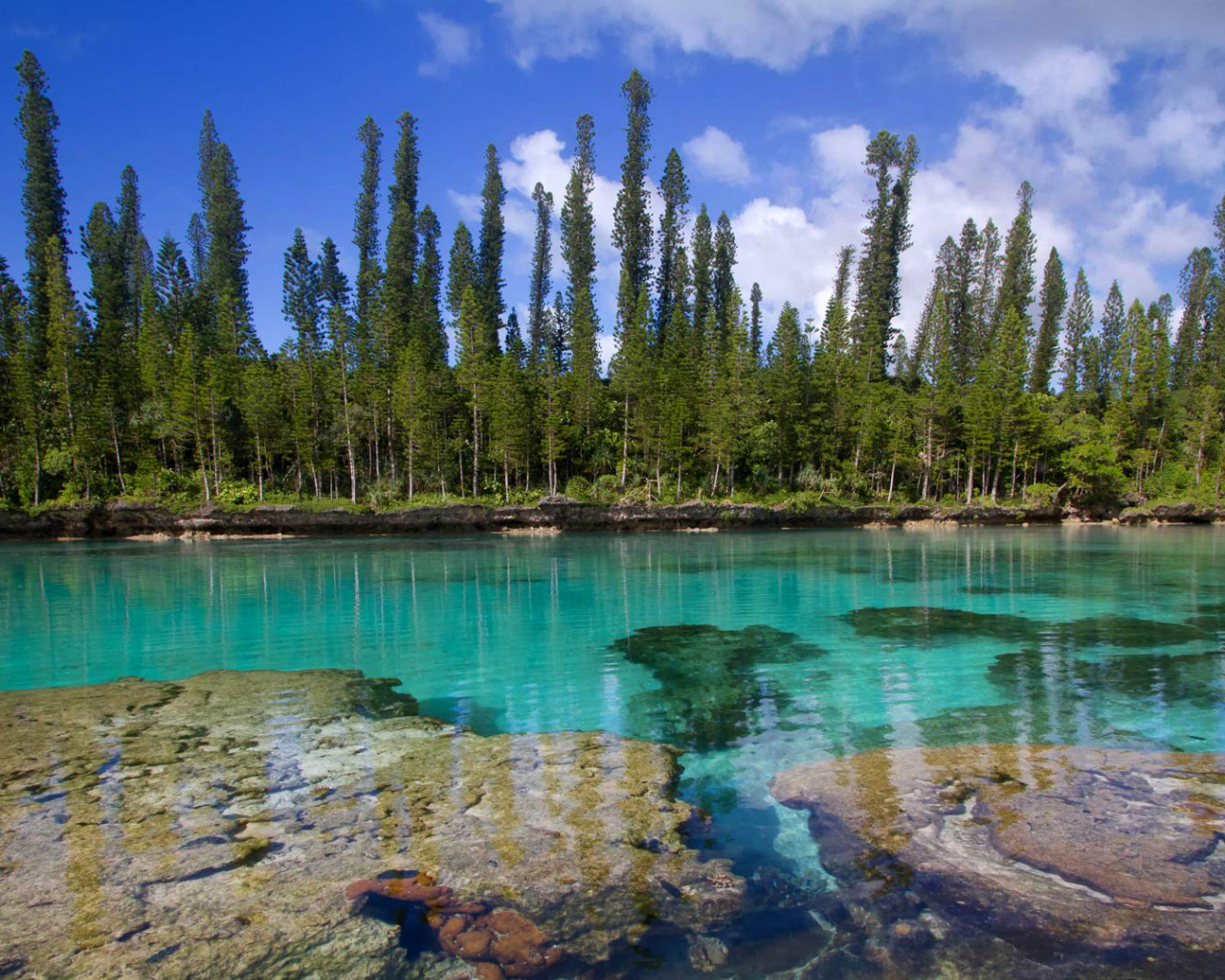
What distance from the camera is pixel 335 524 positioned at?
→ 39.4m

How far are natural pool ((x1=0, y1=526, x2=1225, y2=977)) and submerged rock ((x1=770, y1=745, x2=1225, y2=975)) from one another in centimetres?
25

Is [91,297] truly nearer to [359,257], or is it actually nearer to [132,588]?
[359,257]

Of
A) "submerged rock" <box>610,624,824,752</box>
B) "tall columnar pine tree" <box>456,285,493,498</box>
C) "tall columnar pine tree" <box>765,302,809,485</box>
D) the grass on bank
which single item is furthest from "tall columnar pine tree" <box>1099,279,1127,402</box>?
"submerged rock" <box>610,624,824,752</box>

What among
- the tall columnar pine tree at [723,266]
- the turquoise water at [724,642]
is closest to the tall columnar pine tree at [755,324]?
the tall columnar pine tree at [723,266]

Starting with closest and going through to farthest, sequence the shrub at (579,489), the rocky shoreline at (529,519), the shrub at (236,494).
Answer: the rocky shoreline at (529,519) < the shrub at (236,494) < the shrub at (579,489)

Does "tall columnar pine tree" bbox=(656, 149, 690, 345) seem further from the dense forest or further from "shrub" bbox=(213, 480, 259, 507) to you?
"shrub" bbox=(213, 480, 259, 507)

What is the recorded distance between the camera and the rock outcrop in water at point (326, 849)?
3475 millimetres

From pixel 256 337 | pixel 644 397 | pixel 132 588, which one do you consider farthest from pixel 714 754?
pixel 256 337

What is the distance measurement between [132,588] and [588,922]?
20707 mm

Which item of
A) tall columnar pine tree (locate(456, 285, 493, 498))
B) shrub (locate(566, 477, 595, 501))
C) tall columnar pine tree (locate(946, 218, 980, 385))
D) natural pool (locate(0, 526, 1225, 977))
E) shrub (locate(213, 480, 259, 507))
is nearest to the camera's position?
natural pool (locate(0, 526, 1225, 977))

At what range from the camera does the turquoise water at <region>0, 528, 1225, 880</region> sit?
24.7 ft

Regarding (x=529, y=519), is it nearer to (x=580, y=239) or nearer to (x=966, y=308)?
(x=580, y=239)

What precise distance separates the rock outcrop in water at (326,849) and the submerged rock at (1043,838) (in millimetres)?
1180

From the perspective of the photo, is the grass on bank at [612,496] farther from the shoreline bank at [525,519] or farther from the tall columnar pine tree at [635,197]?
the tall columnar pine tree at [635,197]
